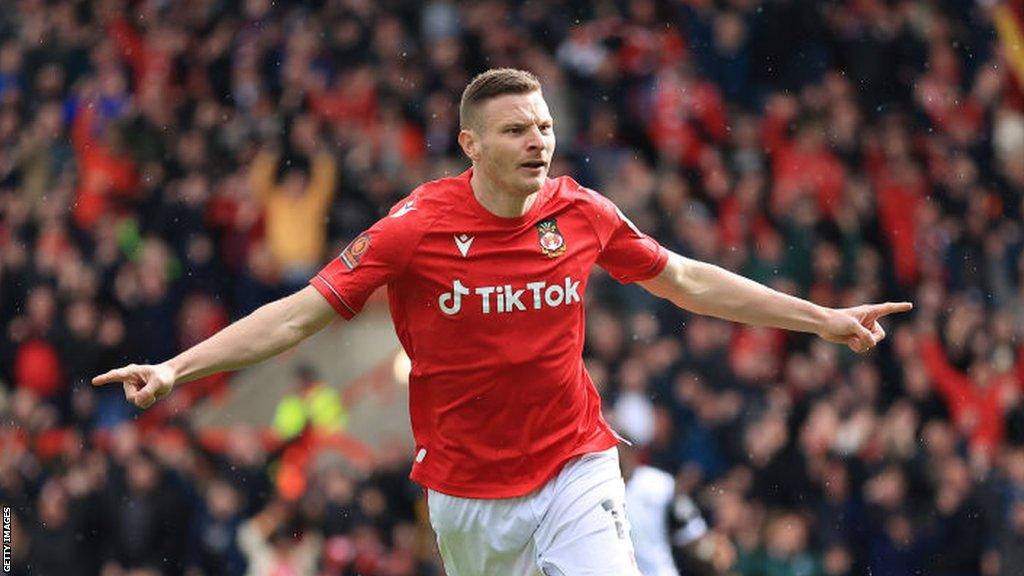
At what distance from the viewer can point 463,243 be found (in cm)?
775

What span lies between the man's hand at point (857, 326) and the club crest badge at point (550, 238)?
3.83 feet

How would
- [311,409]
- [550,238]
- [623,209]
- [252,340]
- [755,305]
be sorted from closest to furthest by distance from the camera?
1. [252,340]
2. [550,238]
3. [755,305]
4. [623,209]
5. [311,409]

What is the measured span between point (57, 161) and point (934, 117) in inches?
331

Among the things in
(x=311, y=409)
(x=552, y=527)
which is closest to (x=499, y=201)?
(x=552, y=527)

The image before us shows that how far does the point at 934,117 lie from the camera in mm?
18641

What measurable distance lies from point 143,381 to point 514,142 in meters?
1.70

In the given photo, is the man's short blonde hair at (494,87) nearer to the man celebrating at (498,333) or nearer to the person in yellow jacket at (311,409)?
the man celebrating at (498,333)

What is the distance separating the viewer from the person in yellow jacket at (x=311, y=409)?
16.8 m

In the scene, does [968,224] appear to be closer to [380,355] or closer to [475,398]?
[380,355]

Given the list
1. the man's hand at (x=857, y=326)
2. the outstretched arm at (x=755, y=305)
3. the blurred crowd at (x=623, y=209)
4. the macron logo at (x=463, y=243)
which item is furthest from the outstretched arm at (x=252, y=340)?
the blurred crowd at (x=623, y=209)

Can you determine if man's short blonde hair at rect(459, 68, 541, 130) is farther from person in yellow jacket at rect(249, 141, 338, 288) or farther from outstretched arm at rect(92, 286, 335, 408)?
person in yellow jacket at rect(249, 141, 338, 288)

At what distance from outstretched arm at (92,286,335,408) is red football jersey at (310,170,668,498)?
0.31 ft

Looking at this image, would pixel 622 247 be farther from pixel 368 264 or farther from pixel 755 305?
pixel 368 264

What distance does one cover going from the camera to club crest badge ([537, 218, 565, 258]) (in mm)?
7813
